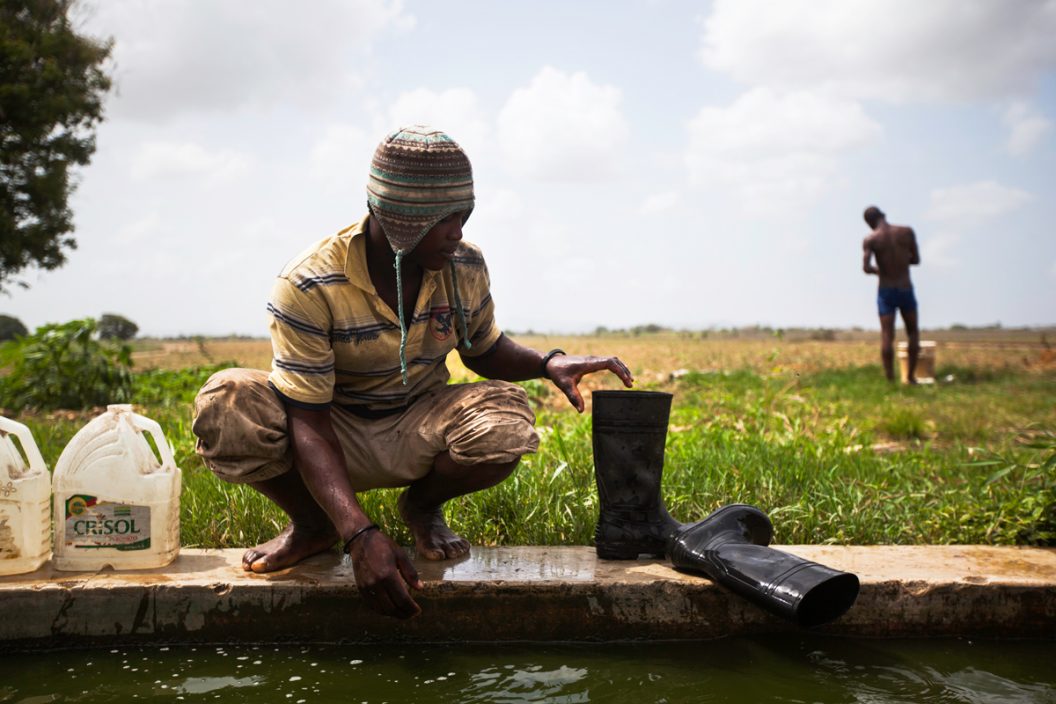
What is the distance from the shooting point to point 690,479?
3842 mm

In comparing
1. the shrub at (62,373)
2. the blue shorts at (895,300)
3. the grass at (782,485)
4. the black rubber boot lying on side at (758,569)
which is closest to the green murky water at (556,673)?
the black rubber boot lying on side at (758,569)

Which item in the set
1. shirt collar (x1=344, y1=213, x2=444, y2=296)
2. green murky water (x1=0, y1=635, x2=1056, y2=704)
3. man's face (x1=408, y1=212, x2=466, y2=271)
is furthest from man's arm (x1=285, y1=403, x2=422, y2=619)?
man's face (x1=408, y1=212, x2=466, y2=271)

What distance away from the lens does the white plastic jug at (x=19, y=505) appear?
267 cm

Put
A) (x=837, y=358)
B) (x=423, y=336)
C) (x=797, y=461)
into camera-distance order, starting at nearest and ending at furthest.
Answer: (x=423, y=336)
(x=797, y=461)
(x=837, y=358)

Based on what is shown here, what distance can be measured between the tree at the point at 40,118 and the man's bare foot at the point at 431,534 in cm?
1576

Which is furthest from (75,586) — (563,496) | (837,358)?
(837,358)

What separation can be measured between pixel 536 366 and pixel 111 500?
4.61 ft

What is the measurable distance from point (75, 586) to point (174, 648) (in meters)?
0.34

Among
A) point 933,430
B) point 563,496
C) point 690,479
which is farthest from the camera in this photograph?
point 933,430

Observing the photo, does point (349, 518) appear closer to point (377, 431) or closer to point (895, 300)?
point (377, 431)

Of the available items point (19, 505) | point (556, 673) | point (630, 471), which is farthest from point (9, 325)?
point (556, 673)

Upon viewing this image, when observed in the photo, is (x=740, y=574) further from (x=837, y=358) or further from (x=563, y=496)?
(x=837, y=358)

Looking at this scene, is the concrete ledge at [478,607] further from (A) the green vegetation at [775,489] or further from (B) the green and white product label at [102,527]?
(A) the green vegetation at [775,489]

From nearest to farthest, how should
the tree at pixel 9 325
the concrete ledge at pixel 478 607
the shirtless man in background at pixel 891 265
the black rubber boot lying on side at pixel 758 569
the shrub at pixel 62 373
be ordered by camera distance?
the black rubber boot lying on side at pixel 758 569 → the concrete ledge at pixel 478 607 → the shrub at pixel 62 373 → the shirtless man in background at pixel 891 265 → the tree at pixel 9 325
